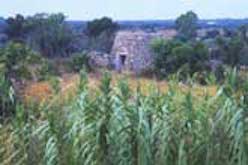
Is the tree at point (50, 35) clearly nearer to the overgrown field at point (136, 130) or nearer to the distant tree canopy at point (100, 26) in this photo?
the distant tree canopy at point (100, 26)

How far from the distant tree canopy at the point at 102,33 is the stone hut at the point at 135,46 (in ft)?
0.83

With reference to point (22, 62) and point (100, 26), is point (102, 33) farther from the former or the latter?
point (22, 62)

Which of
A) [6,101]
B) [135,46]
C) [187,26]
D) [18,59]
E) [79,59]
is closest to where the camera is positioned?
[6,101]

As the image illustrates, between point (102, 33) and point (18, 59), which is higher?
point (18, 59)

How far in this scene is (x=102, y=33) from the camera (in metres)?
7.61

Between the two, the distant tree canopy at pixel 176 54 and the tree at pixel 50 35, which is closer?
the distant tree canopy at pixel 176 54

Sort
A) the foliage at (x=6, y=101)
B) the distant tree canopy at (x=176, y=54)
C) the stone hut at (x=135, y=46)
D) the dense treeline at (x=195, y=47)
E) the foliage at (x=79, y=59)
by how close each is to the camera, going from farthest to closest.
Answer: the stone hut at (x=135, y=46) → the dense treeline at (x=195, y=47) → the distant tree canopy at (x=176, y=54) → the foliage at (x=79, y=59) → the foliage at (x=6, y=101)

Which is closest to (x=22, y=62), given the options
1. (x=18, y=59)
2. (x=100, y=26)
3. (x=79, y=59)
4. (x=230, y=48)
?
(x=18, y=59)

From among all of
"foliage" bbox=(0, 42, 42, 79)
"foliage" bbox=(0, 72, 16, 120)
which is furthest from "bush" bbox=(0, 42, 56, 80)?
"foliage" bbox=(0, 72, 16, 120)

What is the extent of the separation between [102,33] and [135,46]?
0.72 metres

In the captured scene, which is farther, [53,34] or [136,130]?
[53,34]

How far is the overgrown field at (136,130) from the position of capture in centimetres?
248

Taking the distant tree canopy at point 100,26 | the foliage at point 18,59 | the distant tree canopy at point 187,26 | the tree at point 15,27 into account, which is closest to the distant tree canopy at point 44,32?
the tree at point 15,27

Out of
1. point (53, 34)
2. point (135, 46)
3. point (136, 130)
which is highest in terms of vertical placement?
point (136, 130)
